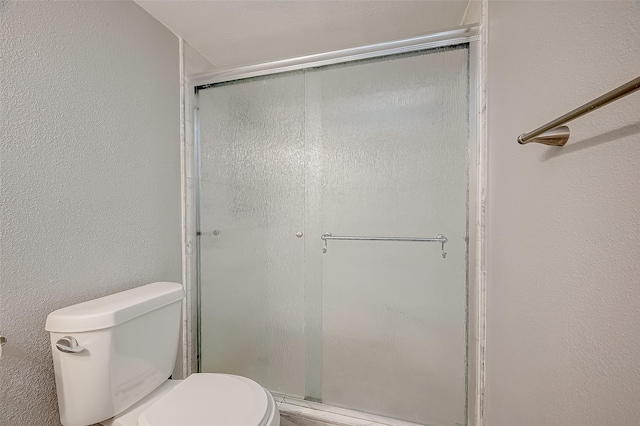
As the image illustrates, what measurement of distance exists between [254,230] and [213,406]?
87 cm

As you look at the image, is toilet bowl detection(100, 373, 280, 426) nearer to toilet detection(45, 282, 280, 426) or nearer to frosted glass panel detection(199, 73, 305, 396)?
toilet detection(45, 282, 280, 426)

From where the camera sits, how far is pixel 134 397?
1.03m

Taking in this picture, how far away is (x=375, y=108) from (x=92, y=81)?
3.98ft

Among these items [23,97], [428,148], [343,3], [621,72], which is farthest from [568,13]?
[23,97]

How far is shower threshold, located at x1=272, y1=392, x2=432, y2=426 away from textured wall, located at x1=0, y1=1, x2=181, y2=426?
98 cm

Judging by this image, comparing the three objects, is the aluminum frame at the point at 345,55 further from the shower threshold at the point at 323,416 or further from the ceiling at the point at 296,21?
the shower threshold at the point at 323,416

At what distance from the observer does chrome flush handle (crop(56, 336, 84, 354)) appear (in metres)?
0.88

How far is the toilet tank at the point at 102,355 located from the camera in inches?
35.2

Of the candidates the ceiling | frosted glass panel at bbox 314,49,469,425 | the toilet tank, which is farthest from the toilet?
the ceiling

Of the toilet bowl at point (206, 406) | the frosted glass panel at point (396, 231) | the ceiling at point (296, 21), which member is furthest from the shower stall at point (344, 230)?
the toilet bowl at point (206, 406)

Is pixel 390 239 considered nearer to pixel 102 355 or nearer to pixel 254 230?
pixel 254 230

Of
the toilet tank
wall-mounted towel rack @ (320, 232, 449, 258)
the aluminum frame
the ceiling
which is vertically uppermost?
the ceiling

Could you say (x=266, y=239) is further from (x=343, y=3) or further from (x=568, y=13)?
(x=568, y=13)

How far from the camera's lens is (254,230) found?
1620 millimetres
